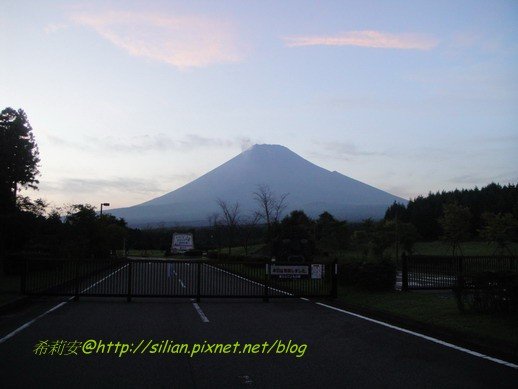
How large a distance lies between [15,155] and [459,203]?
4121 cm

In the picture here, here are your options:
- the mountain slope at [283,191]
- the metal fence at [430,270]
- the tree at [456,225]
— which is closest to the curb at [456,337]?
the metal fence at [430,270]

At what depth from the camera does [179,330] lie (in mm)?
8719

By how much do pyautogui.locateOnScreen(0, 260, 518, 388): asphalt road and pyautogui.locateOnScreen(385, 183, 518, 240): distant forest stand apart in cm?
4322

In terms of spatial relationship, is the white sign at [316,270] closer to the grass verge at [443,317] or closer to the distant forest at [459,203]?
the grass verge at [443,317]

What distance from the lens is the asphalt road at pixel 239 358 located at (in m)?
5.60

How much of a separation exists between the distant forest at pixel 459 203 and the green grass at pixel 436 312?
3847 centimetres

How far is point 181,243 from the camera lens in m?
56.5

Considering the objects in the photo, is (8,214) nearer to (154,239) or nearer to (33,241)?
(33,241)

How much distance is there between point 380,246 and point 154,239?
5132cm

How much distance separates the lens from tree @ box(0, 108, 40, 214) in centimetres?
2528

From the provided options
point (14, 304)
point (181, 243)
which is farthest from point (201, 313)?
point (181, 243)

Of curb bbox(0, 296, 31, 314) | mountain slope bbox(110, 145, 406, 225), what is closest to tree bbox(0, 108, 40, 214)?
curb bbox(0, 296, 31, 314)

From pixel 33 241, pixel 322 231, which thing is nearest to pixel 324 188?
pixel 322 231

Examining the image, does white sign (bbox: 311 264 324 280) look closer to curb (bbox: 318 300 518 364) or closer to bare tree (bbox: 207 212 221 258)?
curb (bbox: 318 300 518 364)
